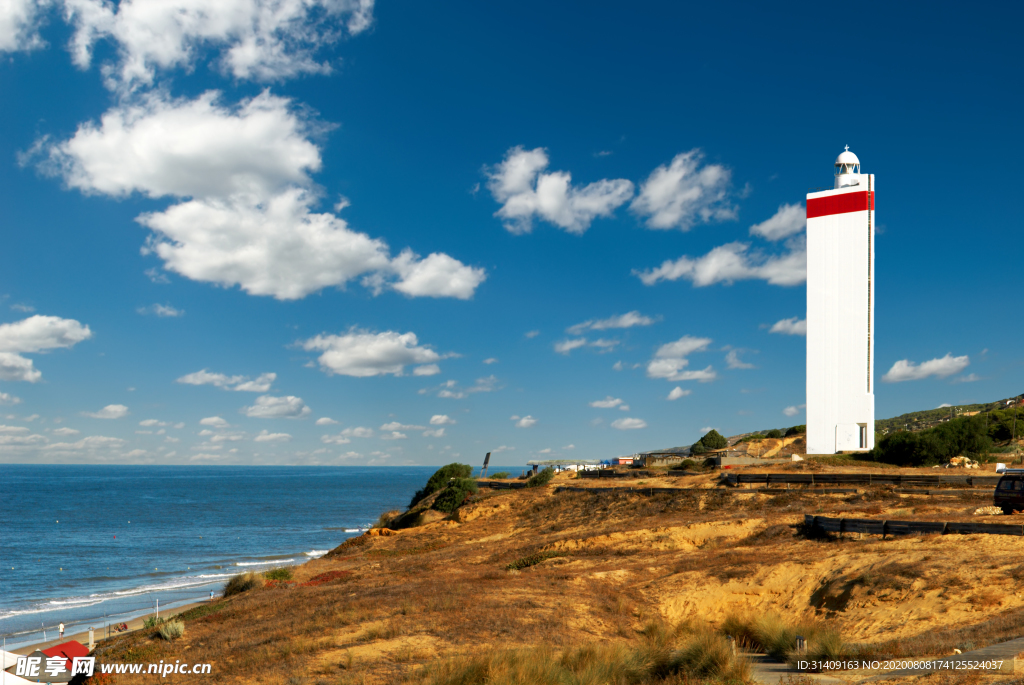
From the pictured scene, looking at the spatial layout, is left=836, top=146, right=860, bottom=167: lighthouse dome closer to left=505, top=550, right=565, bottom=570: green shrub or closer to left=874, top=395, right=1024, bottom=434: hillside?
left=505, top=550, right=565, bottom=570: green shrub

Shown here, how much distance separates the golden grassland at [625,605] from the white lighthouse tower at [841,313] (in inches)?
673

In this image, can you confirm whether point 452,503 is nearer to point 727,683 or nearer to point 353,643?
point 353,643

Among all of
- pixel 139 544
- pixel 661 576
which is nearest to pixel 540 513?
pixel 661 576

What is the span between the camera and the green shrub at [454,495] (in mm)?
48469

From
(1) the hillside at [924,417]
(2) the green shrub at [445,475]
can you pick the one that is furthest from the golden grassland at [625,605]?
(1) the hillside at [924,417]

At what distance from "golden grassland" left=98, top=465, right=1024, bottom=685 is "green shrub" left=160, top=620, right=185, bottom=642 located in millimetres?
341

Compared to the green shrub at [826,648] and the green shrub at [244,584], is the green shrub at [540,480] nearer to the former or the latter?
the green shrub at [244,584]

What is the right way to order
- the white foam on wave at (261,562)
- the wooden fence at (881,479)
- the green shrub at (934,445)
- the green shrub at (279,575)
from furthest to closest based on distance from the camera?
the white foam on wave at (261,562) < the green shrub at (934,445) < the wooden fence at (881,479) < the green shrub at (279,575)

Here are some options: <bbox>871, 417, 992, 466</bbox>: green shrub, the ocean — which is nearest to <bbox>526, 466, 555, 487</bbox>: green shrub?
the ocean

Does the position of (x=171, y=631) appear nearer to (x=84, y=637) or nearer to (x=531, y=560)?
(x=531, y=560)

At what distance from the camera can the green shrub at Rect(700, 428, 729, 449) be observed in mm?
75938

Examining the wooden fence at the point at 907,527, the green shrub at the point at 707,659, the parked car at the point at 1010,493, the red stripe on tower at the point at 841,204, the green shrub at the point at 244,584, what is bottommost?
the green shrub at the point at 244,584

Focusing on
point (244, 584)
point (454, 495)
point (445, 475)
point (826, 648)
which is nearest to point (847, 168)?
point (454, 495)

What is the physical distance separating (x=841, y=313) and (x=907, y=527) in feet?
95.6
